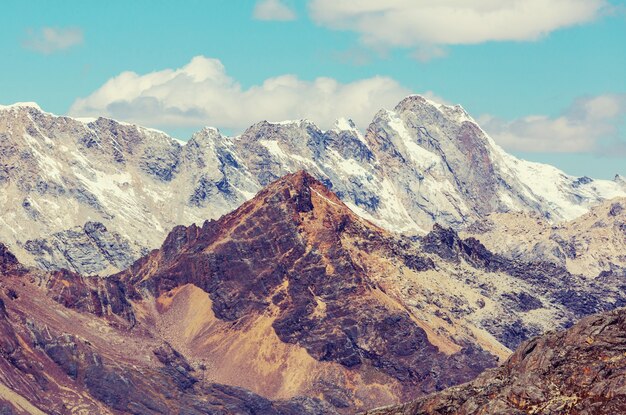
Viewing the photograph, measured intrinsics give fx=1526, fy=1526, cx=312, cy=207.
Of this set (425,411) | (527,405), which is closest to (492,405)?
(527,405)

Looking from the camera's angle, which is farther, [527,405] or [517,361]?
[517,361]

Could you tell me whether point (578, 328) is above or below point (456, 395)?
above

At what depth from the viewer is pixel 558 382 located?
145500mm

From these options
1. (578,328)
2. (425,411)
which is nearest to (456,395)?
(425,411)

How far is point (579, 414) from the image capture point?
137m

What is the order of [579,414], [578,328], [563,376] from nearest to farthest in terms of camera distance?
[579,414]
[563,376]
[578,328]

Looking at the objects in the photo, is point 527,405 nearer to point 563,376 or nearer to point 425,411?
point 563,376

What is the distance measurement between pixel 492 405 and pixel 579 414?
32.2ft

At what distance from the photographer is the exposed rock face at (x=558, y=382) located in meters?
139

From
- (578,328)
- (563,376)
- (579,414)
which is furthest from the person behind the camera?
(578,328)

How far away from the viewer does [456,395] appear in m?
152

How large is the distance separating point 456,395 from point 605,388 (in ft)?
62.5

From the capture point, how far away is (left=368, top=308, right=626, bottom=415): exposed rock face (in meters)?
139

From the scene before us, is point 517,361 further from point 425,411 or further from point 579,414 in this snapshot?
point 579,414
